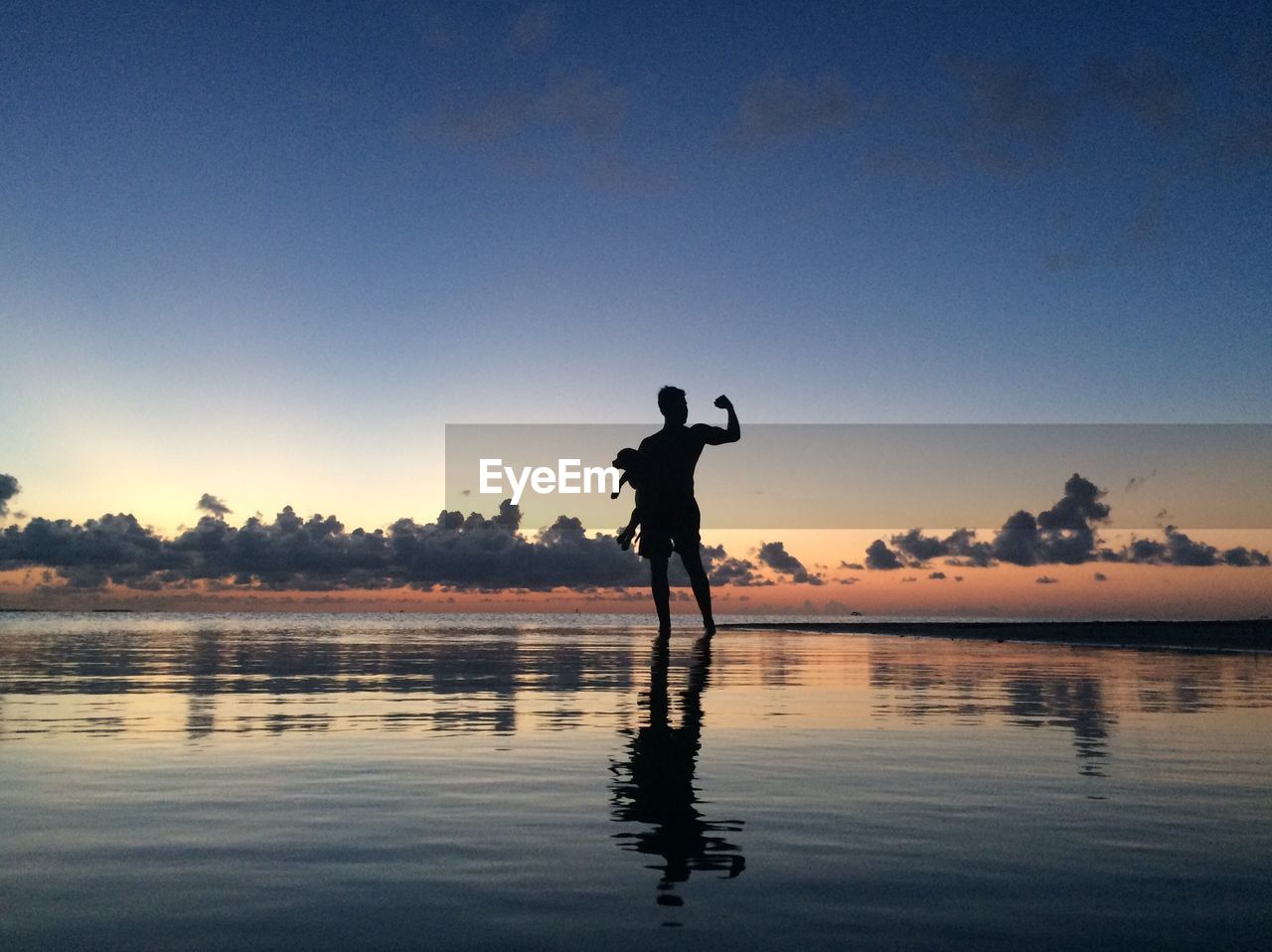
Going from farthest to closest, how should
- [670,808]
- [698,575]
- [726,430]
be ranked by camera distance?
[698,575] → [726,430] → [670,808]

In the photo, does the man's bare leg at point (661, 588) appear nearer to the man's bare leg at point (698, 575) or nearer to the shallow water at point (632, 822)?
the man's bare leg at point (698, 575)

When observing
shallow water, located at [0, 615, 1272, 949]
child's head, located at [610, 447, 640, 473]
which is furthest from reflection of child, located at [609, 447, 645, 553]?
shallow water, located at [0, 615, 1272, 949]

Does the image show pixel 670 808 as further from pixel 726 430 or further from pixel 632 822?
pixel 726 430

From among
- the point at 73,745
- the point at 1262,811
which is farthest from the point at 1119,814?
the point at 73,745

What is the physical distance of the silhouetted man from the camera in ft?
67.7

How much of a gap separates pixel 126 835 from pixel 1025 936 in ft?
10.3

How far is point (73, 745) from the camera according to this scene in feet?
21.4

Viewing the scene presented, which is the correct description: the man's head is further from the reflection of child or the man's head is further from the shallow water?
the shallow water

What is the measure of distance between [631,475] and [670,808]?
655 inches

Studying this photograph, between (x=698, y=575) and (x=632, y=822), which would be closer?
(x=632, y=822)

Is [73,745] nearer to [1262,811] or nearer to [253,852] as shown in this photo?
[253,852]

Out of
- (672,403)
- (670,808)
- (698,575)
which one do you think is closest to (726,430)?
(672,403)

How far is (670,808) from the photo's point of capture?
4.48 m

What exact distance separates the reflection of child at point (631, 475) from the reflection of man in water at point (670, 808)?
12840 mm
